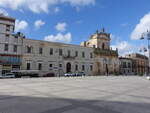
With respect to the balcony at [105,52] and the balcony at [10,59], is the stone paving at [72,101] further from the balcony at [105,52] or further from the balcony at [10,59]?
the balcony at [105,52]

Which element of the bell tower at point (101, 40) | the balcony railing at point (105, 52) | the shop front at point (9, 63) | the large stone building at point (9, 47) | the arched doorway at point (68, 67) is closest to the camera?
the shop front at point (9, 63)

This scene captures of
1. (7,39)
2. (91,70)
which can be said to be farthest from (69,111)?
(91,70)

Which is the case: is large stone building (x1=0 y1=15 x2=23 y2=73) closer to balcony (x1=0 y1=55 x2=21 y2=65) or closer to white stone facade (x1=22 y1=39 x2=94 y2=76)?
balcony (x1=0 y1=55 x2=21 y2=65)

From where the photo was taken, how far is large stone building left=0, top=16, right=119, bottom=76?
121 ft

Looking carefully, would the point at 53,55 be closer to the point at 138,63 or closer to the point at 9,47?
the point at 9,47

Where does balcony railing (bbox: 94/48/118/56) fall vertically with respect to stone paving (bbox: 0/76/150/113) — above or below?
above

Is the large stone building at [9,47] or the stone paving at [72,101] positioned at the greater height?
the large stone building at [9,47]

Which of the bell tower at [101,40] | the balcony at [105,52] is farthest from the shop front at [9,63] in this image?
the bell tower at [101,40]

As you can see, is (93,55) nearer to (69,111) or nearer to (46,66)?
(46,66)

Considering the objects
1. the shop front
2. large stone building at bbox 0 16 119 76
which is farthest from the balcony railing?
the shop front

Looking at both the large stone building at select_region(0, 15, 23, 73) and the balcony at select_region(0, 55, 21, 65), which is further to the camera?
the large stone building at select_region(0, 15, 23, 73)

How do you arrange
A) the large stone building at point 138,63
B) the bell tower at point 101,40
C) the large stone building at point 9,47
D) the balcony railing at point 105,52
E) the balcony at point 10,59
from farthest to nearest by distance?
the large stone building at point 138,63 < the bell tower at point 101,40 < the balcony railing at point 105,52 < the large stone building at point 9,47 < the balcony at point 10,59

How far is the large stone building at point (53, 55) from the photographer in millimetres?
36969

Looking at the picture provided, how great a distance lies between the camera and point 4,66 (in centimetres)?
3544
